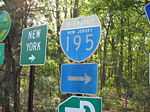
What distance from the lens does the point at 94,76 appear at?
457 centimetres

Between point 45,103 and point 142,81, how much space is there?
6.76 metres

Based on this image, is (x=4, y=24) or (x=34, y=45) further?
(x=4, y=24)

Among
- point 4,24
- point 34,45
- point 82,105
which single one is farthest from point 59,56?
point 82,105

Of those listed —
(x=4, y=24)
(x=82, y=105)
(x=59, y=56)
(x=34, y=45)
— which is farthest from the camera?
(x=59, y=56)

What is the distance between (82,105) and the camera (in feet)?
15.5

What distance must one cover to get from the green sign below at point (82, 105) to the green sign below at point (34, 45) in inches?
57.9

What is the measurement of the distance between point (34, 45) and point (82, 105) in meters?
2.04

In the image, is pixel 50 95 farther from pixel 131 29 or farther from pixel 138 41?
pixel 138 41

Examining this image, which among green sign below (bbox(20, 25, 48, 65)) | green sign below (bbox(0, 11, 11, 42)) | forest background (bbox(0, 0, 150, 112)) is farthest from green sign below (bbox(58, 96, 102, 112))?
forest background (bbox(0, 0, 150, 112))

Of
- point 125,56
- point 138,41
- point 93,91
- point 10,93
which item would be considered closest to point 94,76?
point 93,91

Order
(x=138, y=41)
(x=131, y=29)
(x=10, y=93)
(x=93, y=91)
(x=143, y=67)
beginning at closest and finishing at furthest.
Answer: (x=93, y=91), (x=10, y=93), (x=131, y=29), (x=143, y=67), (x=138, y=41)

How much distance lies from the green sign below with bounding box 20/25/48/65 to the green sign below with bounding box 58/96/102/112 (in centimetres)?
147

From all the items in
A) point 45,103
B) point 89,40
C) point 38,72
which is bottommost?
point 45,103

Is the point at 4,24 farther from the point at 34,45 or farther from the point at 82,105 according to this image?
the point at 82,105
